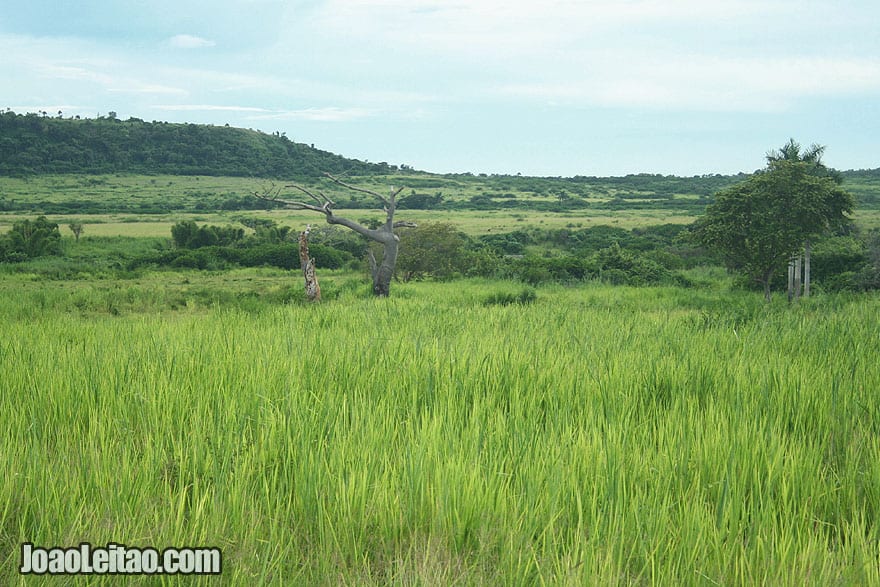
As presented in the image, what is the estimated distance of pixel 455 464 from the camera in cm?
300

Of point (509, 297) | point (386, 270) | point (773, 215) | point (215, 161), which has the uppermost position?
point (215, 161)

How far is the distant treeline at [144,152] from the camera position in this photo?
383 ft

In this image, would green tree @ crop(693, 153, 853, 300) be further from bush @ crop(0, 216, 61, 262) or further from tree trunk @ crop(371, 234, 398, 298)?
bush @ crop(0, 216, 61, 262)

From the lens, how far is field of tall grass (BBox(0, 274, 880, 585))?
245 centimetres

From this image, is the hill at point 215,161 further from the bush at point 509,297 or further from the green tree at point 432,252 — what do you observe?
the bush at point 509,297

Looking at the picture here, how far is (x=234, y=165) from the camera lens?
406ft

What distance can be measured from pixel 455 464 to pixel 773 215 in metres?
18.8

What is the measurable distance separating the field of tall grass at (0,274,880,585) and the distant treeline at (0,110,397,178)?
110814mm

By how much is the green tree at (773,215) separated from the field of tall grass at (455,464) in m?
14.3

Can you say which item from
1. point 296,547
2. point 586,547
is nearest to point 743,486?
point 586,547

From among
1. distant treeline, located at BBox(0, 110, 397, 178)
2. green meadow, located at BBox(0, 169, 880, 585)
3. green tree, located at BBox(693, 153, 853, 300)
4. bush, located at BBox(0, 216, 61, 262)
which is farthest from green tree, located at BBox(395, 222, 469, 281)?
distant treeline, located at BBox(0, 110, 397, 178)

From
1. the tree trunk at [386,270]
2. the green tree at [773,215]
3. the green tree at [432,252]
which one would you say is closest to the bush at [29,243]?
the green tree at [432,252]

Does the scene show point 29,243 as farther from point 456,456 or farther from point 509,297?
point 456,456

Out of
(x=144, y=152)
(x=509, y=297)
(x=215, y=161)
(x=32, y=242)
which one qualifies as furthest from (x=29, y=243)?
(x=144, y=152)
